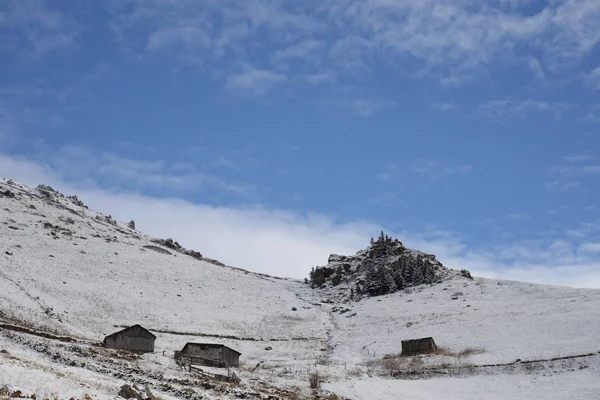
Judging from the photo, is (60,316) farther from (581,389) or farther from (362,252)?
(362,252)

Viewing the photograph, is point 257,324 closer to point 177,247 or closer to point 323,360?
point 323,360

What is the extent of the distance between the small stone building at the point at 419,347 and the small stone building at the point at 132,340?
2480 cm

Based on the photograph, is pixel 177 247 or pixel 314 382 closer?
pixel 314 382

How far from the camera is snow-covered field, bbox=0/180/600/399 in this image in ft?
109

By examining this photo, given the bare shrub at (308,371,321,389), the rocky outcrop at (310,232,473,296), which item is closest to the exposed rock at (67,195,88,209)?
the rocky outcrop at (310,232,473,296)

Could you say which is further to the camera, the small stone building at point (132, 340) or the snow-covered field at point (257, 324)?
the small stone building at point (132, 340)

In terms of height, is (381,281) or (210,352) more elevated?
(381,281)

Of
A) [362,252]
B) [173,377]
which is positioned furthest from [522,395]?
[362,252]

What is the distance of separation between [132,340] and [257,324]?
2832cm

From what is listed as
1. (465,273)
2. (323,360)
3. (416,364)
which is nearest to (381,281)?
(465,273)

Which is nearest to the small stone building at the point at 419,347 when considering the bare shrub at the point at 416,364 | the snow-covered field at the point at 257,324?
the snow-covered field at the point at 257,324

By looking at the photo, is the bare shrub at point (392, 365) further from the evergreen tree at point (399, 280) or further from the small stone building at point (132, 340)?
the evergreen tree at point (399, 280)

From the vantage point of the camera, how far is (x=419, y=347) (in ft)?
187

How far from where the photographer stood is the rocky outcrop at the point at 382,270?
A: 10200 centimetres
